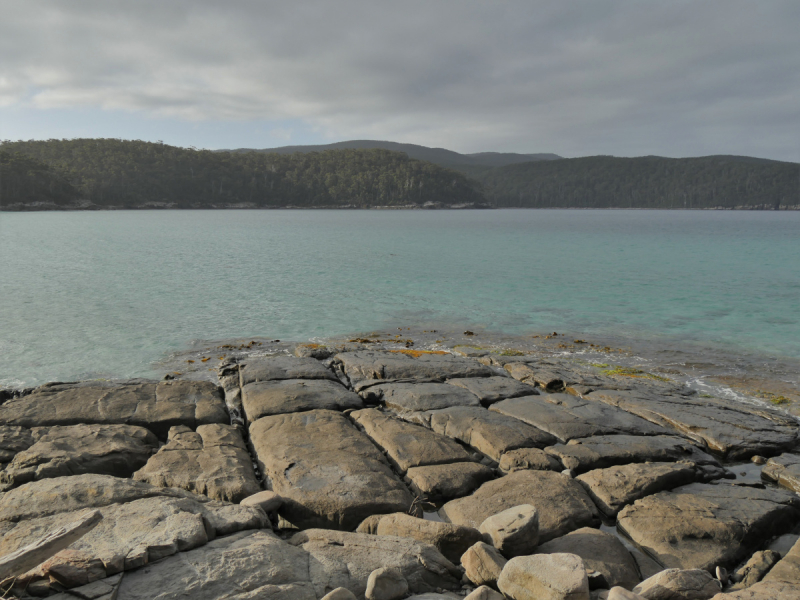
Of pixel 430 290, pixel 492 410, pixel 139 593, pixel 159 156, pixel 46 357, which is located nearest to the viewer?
pixel 139 593

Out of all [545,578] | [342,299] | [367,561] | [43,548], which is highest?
[43,548]

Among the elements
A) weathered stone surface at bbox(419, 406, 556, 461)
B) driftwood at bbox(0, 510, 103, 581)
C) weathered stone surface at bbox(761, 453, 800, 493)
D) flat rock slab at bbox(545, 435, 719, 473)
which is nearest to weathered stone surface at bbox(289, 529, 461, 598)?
driftwood at bbox(0, 510, 103, 581)

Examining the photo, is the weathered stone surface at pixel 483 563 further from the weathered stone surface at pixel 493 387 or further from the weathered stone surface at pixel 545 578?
the weathered stone surface at pixel 493 387

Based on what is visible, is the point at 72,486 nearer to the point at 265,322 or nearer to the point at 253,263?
the point at 265,322

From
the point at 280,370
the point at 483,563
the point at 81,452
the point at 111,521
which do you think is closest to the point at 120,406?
the point at 81,452

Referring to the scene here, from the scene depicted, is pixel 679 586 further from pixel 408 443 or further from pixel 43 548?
pixel 43 548

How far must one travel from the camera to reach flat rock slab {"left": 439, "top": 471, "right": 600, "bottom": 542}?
189 inches

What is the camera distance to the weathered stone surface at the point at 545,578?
346 cm

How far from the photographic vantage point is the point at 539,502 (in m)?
5.02

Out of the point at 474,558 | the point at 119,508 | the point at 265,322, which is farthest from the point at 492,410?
the point at 265,322

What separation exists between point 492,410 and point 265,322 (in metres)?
9.97

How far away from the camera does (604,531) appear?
Result: 4816mm

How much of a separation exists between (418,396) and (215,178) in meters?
176

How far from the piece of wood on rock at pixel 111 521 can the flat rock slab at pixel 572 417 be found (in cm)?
414
